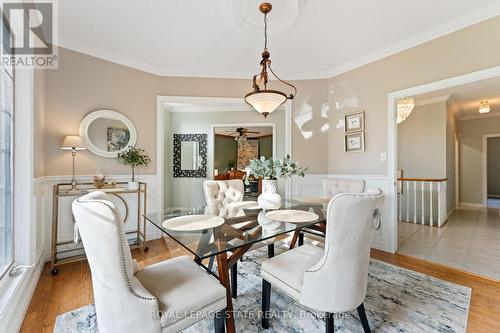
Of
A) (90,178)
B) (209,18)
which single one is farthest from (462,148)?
(90,178)

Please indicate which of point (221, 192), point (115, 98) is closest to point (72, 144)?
point (115, 98)

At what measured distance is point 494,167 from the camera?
788 centimetres

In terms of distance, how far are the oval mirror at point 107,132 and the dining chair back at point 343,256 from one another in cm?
297

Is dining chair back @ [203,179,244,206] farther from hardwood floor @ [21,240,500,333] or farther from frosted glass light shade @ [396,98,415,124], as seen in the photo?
frosted glass light shade @ [396,98,415,124]

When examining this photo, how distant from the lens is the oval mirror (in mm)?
2823

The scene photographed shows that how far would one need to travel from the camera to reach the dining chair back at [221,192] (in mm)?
2494

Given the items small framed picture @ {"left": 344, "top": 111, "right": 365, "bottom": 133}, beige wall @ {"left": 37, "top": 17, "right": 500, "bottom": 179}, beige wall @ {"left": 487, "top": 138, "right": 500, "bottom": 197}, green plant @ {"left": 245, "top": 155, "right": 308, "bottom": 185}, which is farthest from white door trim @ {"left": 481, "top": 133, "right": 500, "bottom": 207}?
green plant @ {"left": 245, "top": 155, "right": 308, "bottom": 185}

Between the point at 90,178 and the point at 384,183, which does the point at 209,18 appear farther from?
the point at 384,183

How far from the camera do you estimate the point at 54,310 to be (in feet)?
5.52

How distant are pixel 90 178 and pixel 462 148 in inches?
354

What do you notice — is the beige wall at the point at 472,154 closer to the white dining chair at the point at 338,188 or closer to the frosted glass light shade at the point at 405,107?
the frosted glass light shade at the point at 405,107

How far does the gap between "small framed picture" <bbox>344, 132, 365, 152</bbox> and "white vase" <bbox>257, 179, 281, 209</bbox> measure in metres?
1.81

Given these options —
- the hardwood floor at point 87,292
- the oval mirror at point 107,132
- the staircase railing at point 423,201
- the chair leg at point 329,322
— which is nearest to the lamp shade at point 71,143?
the oval mirror at point 107,132

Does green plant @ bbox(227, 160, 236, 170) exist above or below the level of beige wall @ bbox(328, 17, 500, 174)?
below
